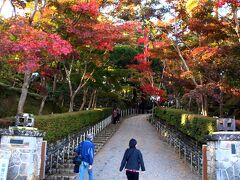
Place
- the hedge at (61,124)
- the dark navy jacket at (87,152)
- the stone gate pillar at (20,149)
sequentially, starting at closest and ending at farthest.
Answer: the stone gate pillar at (20,149)
the dark navy jacket at (87,152)
the hedge at (61,124)

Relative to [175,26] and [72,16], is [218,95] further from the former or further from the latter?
[72,16]

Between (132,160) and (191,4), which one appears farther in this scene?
(191,4)

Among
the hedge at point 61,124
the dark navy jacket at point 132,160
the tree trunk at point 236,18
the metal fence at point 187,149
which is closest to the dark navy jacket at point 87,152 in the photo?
the dark navy jacket at point 132,160

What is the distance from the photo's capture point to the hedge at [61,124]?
33.3 ft

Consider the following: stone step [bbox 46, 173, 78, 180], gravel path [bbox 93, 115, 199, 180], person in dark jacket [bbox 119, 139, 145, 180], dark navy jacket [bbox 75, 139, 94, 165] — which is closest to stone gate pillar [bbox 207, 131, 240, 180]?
person in dark jacket [bbox 119, 139, 145, 180]

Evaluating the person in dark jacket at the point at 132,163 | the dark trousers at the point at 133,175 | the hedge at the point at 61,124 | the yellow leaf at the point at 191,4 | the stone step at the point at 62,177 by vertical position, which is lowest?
the stone step at the point at 62,177

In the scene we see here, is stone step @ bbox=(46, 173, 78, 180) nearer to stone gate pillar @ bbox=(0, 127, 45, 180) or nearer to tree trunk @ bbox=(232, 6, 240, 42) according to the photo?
stone gate pillar @ bbox=(0, 127, 45, 180)

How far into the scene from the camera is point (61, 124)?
1238cm

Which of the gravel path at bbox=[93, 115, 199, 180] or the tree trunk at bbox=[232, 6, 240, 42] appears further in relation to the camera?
the tree trunk at bbox=[232, 6, 240, 42]

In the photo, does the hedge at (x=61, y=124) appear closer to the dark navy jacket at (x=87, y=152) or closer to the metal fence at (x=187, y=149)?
the dark navy jacket at (x=87, y=152)

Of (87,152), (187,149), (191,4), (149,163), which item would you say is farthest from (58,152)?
(191,4)

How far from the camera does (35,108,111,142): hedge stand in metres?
10.2

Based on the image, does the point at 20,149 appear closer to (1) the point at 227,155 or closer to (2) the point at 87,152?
(2) the point at 87,152

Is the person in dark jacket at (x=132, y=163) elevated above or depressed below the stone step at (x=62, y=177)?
above
